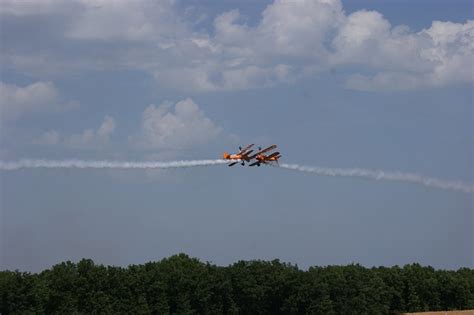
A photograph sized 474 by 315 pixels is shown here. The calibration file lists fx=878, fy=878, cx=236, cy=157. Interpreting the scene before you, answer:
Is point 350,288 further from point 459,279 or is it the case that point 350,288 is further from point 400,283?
point 459,279

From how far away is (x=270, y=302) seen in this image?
457ft

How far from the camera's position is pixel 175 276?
130750 mm

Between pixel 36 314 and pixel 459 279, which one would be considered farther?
pixel 459 279

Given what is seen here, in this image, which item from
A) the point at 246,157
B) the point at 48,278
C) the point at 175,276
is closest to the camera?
the point at 246,157

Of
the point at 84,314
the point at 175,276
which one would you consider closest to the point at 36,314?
the point at 84,314

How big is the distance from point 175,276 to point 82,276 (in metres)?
16.0

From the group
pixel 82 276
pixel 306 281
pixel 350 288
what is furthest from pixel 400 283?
pixel 82 276

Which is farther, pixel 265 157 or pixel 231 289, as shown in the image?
pixel 231 289

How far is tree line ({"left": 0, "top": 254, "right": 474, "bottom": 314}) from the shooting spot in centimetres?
11612

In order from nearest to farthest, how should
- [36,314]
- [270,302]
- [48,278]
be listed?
[36,314] < [48,278] < [270,302]

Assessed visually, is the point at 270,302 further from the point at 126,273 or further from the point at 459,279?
the point at 459,279

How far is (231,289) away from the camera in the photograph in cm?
13462

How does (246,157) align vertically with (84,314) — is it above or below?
above

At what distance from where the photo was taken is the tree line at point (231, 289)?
116125mm
